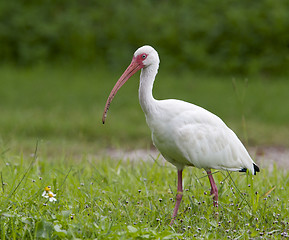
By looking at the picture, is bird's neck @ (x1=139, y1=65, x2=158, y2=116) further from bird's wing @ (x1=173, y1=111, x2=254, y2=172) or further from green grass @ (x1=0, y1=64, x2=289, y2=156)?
green grass @ (x1=0, y1=64, x2=289, y2=156)

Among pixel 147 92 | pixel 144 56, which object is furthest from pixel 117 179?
pixel 144 56

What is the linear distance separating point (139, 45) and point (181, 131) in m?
9.74

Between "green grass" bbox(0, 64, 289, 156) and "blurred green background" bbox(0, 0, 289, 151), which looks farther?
"blurred green background" bbox(0, 0, 289, 151)

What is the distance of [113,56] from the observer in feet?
46.5

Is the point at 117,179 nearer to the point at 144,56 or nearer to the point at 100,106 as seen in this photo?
the point at 144,56

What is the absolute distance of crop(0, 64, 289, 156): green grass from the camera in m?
9.24

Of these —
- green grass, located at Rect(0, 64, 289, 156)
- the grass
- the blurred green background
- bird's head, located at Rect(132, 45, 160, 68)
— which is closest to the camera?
the grass

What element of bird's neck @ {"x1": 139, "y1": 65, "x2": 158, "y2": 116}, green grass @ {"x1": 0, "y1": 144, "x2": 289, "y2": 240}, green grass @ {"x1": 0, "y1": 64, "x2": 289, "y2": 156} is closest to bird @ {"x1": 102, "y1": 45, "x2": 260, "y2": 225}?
bird's neck @ {"x1": 139, "y1": 65, "x2": 158, "y2": 116}

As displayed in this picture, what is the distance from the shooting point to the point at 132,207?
482 cm

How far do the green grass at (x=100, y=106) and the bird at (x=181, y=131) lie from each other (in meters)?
2.98

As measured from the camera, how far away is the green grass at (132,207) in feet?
13.1

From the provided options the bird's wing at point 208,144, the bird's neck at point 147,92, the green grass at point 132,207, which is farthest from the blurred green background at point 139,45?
the bird's neck at point 147,92

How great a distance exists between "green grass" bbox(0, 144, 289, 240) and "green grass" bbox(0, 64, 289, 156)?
83.3 inches

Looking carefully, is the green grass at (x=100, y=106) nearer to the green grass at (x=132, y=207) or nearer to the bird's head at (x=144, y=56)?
the green grass at (x=132, y=207)
